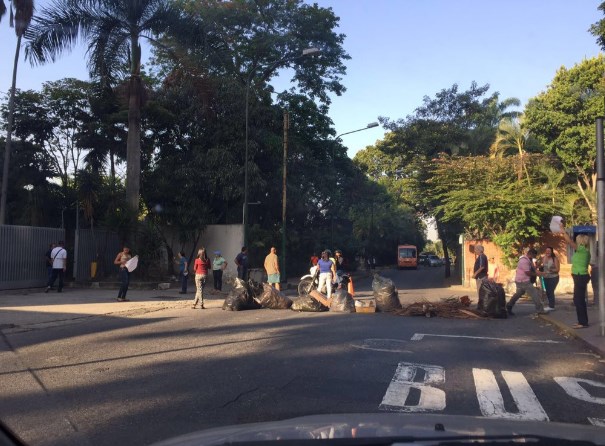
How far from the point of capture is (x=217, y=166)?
92.5 feet

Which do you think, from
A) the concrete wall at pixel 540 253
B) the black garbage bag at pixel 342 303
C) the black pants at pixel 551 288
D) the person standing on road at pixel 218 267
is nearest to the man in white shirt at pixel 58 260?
the person standing on road at pixel 218 267

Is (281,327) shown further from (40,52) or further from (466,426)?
(40,52)

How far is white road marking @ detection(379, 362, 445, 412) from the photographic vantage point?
5.98 metres

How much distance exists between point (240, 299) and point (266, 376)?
26.5ft

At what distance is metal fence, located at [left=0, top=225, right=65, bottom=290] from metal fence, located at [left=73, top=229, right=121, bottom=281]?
1503mm

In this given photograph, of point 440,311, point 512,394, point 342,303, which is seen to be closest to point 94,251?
point 342,303

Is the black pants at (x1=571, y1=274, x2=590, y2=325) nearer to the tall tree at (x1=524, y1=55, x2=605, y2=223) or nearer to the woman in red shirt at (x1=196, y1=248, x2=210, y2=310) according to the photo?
the woman in red shirt at (x1=196, y1=248, x2=210, y2=310)

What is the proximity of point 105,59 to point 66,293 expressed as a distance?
9132 mm

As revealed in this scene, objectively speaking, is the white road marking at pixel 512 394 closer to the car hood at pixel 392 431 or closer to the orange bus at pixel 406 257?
the car hood at pixel 392 431

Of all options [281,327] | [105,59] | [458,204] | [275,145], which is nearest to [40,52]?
[105,59]

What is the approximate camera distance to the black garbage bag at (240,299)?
15.2 meters

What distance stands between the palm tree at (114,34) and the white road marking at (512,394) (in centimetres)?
1856

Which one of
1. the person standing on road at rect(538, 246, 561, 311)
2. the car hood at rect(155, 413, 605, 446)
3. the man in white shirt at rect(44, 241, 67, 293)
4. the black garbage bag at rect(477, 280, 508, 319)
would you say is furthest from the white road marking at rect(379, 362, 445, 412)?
the man in white shirt at rect(44, 241, 67, 293)

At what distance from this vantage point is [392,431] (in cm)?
288
